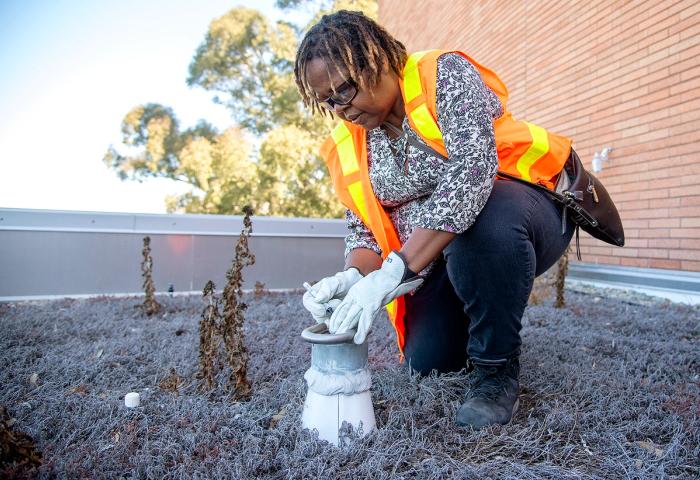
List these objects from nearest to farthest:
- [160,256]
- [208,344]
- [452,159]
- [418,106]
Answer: [452,159], [418,106], [208,344], [160,256]

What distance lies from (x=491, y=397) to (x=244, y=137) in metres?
13.8

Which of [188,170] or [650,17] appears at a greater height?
[650,17]

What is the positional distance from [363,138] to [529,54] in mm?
4538

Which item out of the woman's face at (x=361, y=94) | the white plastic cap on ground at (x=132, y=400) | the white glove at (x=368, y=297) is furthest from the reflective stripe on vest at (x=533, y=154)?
the white plastic cap on ground at (x=132, y=400)

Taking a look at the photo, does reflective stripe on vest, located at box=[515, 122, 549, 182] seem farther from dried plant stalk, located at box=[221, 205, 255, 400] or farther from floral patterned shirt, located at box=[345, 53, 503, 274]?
dried plant stalk, located at box=[221, 205, 255, 400]

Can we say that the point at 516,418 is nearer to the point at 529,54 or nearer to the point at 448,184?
the point at 448,184

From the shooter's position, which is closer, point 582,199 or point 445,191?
point 445,191

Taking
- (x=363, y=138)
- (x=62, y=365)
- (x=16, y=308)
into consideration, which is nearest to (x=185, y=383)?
(x=62, y=365)

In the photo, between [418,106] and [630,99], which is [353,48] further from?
[630,99]

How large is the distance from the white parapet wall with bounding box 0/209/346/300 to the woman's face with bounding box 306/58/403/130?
3378 millimetres

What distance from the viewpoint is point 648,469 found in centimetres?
124

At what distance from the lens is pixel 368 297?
4.51 feet

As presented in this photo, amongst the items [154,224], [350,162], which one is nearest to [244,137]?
[154,224]

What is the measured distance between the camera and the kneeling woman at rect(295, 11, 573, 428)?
143cm
